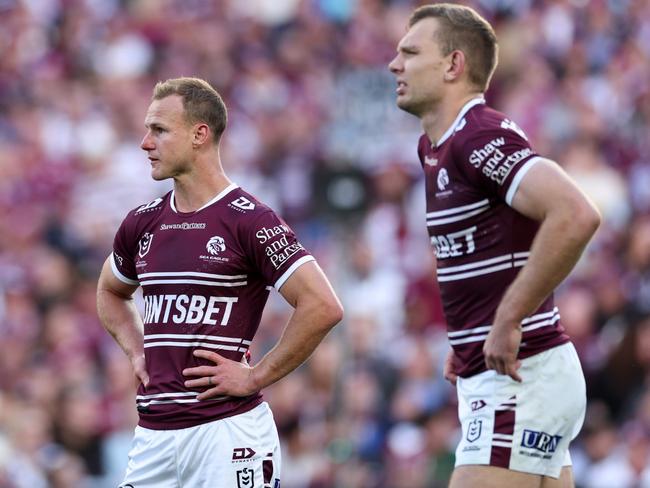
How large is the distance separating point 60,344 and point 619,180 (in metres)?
5.73

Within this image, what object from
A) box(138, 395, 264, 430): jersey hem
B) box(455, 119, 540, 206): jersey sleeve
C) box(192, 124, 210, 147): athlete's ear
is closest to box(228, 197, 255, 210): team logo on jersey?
box(192, 124, 210, 147): athlete's ear

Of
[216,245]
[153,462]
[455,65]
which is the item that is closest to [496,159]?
[455,65]

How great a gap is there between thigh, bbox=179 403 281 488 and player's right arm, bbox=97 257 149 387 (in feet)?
2.63

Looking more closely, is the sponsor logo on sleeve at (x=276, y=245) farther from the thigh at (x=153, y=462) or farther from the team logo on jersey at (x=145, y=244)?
the thigh at (x=153, y=462)

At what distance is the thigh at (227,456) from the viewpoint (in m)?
6.33

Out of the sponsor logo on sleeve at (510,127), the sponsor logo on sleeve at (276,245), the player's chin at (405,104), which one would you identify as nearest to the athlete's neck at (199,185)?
the sponsor logo on sleeve at (276,245)

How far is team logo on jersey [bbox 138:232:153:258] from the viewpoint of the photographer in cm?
662

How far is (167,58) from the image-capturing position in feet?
61.7

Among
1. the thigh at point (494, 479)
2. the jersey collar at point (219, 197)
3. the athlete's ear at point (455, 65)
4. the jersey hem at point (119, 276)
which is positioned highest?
the athlete's ear at point (455, 65)

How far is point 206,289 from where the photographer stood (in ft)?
21.1

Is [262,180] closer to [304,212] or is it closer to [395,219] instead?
[304,212]

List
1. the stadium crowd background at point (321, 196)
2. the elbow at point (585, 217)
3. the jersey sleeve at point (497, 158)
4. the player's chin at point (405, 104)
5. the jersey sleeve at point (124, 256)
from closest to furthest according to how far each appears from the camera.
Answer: the elbow at point (585, 217), the jersey sleeve at point (497, 158), the player's chin at point (405, 104), the jersey sleeve at point (124, 256), the stadium crowd background at point (321, 196)

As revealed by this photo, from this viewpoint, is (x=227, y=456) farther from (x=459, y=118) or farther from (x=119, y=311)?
(x=459, y=118)

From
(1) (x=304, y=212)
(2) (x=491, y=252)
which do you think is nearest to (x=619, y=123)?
(1) (x=304, y=212)
